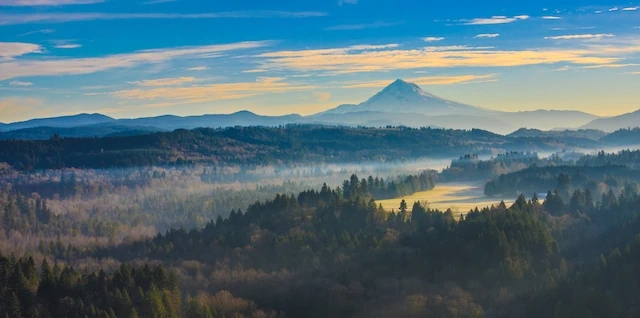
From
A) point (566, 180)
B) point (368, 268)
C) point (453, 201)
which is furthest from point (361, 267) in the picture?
point (566, 180)

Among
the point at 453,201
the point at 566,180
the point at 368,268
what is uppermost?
the point at 566,180

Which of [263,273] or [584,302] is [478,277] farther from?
[263,273]

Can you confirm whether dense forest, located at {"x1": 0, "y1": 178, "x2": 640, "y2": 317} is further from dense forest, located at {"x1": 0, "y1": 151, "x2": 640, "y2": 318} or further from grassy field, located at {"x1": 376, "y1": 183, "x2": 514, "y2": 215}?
grassy field, located at {"x1": 376, "y1": 183, "x2": 514, "y2": 215}

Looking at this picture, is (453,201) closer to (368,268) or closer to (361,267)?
(361,267)

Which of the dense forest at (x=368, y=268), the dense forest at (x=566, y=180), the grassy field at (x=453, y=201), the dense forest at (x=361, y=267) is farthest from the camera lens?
the dense forest at (x=566, y=180)

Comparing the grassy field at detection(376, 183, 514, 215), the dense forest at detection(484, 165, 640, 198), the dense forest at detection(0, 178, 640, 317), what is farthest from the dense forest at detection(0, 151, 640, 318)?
the dense forest at detection(484, 165, 640, 198)

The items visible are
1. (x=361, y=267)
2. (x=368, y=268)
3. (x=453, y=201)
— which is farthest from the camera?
(x=453, y=201)

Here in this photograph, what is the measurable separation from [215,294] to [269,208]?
59.4 meters

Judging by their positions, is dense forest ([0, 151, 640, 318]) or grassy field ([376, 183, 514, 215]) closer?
dense forest ([0, 151, 640, 318])

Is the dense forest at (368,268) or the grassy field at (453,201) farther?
the grassy field at (453,201)

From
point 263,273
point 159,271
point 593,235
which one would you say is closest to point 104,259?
point 263,273

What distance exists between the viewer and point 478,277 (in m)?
102

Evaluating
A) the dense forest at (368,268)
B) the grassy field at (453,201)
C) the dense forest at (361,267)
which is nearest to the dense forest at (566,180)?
the grassy field at (453,201)

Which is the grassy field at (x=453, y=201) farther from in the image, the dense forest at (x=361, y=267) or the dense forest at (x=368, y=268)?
the dense forest at (x=368, y=268)
